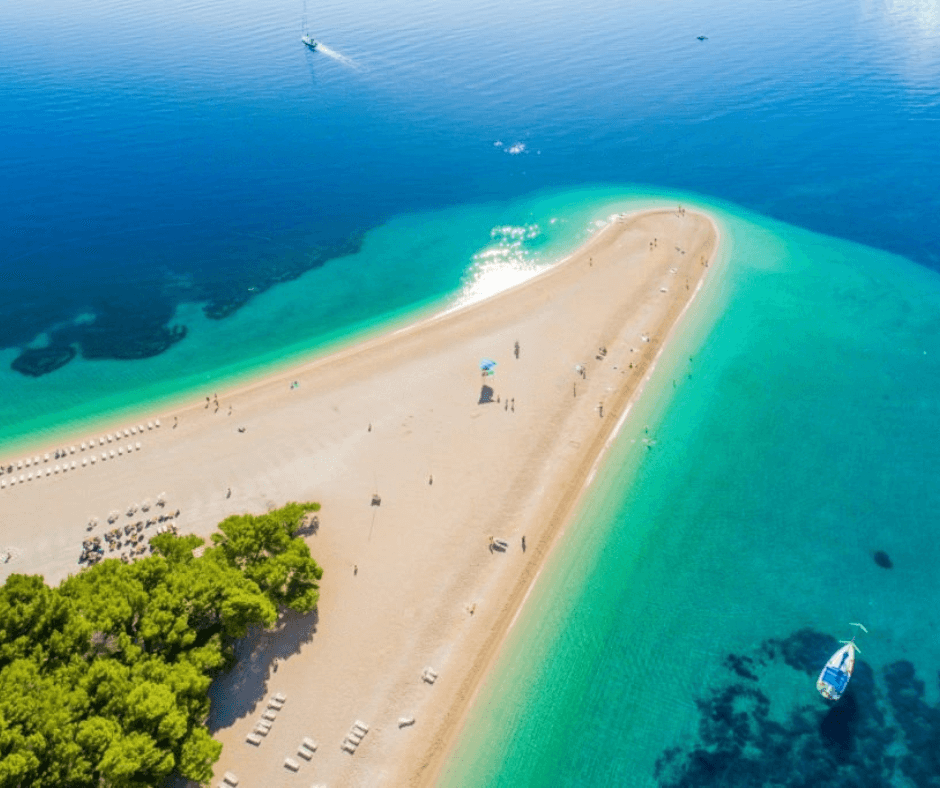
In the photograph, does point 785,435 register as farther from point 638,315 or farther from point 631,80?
point 631,80

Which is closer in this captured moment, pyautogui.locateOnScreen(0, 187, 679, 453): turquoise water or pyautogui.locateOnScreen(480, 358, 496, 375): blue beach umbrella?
pyautogui.locateOnScreen(480, 358, 496, 375): blue beach umbrella

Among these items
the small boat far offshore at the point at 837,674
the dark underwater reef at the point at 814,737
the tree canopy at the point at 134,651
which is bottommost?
the dark underwater reef at the point at 814,737

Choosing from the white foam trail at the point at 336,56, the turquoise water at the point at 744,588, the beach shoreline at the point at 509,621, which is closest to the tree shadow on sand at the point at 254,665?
the beach shoreline at the point at 509,621

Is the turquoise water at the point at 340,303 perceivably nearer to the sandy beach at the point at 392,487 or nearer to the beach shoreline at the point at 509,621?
the sandy beach at the point at 392,487

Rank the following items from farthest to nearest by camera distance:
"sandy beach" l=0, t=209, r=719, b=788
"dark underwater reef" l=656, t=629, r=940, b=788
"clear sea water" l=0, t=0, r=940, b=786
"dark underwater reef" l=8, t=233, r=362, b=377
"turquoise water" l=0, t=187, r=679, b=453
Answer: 1. "dark underwater reef" l=8, t=233, r=362, b=377
2. "turquoise water" l=0, t=187, r=679, b=453
3. "clear sea water" l=0, t=0, r=940, b=786
4. "sandy beach" l=0, t=209, r=719, b=788
5. "dark underwater reef" l=656, t=629, r=940, b=788

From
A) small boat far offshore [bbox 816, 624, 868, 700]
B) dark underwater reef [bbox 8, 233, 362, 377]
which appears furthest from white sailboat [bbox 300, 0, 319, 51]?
small boat far offshore [bbox 816, 624, 868, 700]

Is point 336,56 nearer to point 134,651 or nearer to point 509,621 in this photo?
point 509,621

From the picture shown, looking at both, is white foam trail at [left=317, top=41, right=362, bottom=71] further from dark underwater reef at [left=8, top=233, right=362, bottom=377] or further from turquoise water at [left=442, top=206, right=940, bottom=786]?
turquoise water at [left=442, top=206, right=940, bottom=786]
